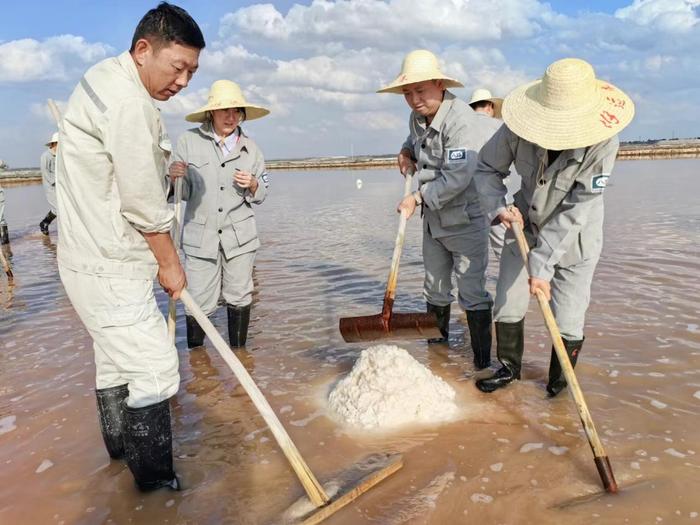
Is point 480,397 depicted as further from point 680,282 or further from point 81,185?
point 680,282

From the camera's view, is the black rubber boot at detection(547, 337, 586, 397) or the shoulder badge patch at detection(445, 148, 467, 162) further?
the shoulder badge patch at detection(445, 148, 467, 162)

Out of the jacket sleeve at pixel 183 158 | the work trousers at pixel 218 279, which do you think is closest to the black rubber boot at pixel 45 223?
the jacket sleeve at pixel 183 158

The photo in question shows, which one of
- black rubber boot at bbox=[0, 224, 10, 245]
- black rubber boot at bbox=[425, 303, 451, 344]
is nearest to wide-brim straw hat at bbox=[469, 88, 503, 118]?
black rubber boot at bbox=[425, 303, 451, 344]

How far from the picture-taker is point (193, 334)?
4.67 metres

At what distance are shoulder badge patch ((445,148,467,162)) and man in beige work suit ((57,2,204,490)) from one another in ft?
6.58

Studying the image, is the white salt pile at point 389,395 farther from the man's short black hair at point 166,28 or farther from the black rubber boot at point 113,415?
the man's short black hair at point 166,28

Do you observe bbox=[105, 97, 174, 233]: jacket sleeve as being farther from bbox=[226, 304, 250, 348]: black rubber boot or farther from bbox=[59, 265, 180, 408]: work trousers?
bbox=[226, 304, 250, 348]: black rubber boot

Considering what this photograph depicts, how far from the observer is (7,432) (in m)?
3.44

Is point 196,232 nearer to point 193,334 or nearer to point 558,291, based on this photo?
point 193,334

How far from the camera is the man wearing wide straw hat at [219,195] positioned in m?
4.21

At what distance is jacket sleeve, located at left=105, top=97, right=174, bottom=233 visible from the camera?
7.11ft

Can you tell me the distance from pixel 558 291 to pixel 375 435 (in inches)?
57.0

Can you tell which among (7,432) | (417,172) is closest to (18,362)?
(7,432)

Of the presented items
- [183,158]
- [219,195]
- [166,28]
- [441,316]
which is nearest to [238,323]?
[219,195]
